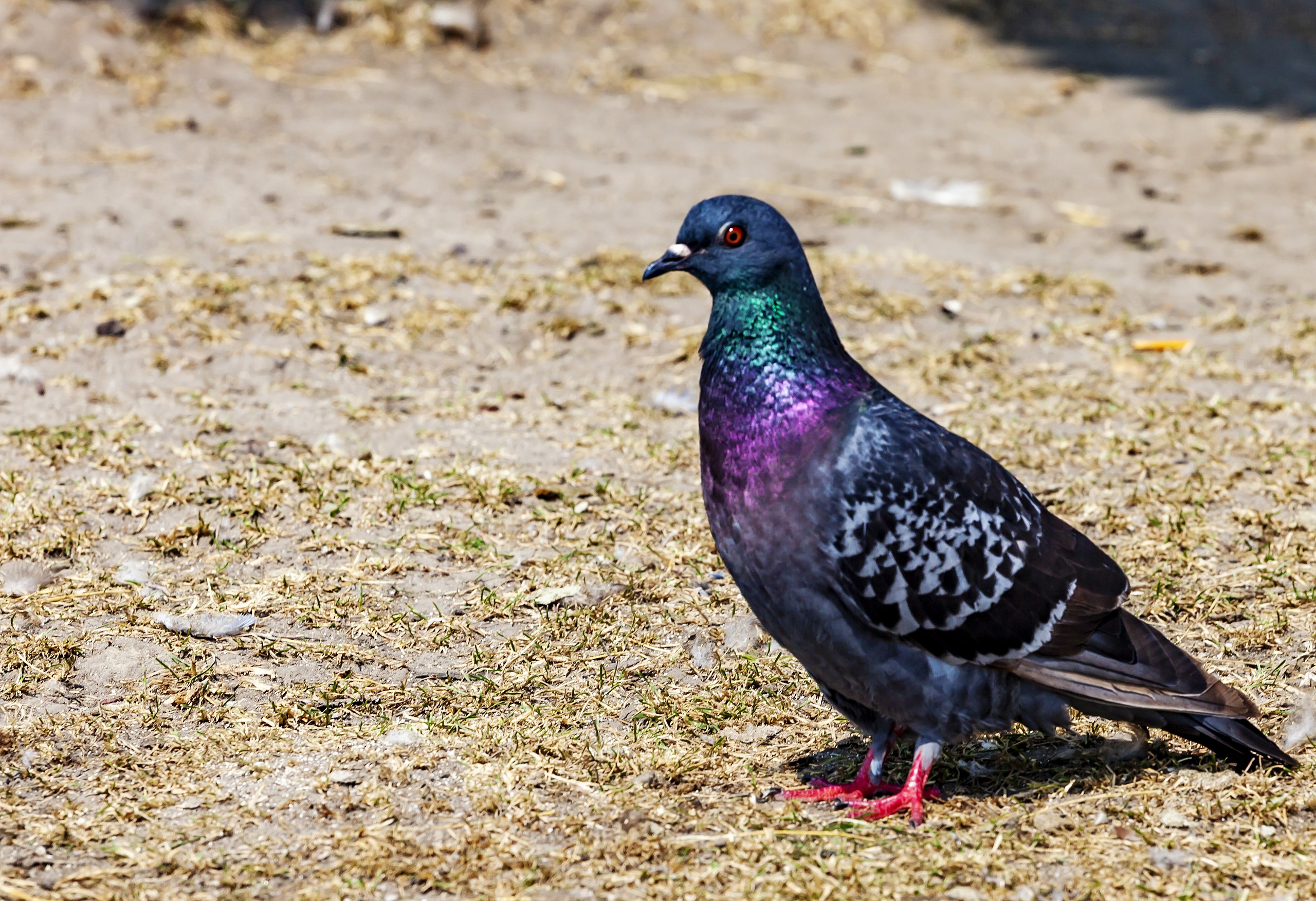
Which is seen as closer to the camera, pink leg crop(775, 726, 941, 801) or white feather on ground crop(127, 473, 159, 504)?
pink leg crop(775, 726, 941, 801)

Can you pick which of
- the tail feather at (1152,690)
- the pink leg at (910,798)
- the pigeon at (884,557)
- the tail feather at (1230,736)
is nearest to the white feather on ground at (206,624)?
the pigeon at (884,557)

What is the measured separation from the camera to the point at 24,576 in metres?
4.17

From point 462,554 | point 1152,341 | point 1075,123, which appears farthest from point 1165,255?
point 462,554

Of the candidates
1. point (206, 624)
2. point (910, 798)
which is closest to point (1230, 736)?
point (910, 798)

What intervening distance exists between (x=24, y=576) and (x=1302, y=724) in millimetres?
3601

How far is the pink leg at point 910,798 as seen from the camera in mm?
3199

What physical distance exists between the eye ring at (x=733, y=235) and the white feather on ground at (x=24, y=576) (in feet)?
7.75

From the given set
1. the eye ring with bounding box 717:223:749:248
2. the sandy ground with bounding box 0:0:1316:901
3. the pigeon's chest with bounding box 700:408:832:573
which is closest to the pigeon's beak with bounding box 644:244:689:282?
the eye ring with bounding box 717:223:749:248

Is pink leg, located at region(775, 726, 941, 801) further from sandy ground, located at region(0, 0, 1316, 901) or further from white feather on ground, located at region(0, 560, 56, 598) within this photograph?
white feather on ground, located at region(0, 560, 56, 598)

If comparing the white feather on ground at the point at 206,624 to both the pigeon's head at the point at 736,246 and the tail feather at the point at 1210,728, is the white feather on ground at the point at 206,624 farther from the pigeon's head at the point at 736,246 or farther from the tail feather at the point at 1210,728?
the tail feather at the point at 1210,728

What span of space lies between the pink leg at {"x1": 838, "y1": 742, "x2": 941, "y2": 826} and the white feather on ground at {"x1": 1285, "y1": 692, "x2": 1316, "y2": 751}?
96 cm

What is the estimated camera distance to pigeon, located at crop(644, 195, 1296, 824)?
3.11 m

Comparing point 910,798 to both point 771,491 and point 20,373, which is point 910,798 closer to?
point 771,491

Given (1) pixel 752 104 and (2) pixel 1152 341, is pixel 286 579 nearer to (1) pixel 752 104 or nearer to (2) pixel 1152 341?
(2) pixel 1152 341
